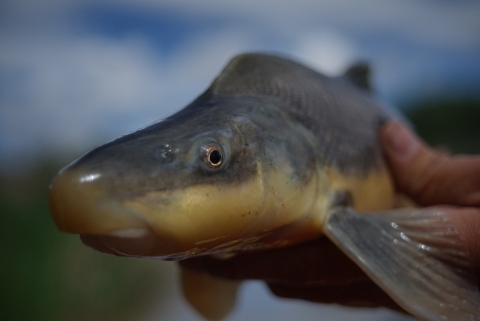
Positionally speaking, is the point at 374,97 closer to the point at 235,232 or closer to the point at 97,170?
the point at 235,232

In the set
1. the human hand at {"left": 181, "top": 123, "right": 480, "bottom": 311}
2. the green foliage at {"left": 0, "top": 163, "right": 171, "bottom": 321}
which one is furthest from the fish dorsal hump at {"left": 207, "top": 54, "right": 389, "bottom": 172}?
the green foliage at {"left": 0, "top": 163, "right": 171, "bottom": 321}

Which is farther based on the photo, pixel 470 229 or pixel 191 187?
pixel 470 229

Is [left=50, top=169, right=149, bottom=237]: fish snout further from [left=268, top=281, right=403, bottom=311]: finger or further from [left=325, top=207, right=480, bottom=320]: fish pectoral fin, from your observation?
[left=268, top=281, right=403, bottom=311]: finger

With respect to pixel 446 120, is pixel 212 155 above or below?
above

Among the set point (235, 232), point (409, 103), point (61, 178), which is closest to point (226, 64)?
point (235, 232)

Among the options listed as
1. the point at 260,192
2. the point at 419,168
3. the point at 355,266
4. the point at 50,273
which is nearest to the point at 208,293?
the point at 355,266

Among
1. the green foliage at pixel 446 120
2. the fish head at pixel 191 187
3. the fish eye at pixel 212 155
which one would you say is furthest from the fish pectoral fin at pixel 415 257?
the green foliage at pixel 446 120

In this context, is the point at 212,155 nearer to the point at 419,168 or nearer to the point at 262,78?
the point at 262,78
